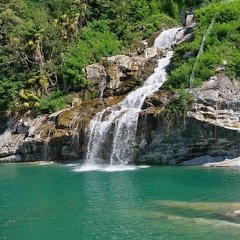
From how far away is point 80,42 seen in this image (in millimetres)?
47438

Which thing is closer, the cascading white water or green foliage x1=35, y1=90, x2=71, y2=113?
the cascading white water

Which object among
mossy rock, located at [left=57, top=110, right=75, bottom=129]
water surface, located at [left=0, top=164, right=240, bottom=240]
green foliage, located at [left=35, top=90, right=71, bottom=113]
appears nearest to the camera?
water surface, located at [left=0, top=164, right=240, bottom=240]

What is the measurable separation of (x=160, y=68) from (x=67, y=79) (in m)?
10.9

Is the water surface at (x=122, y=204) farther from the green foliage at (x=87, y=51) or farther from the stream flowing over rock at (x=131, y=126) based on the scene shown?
the green foliage at (x=87, y=51)

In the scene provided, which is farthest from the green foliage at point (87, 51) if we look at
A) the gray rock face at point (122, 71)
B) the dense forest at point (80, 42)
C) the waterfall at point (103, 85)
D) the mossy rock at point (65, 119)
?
the mossy rock at point (65, 119)

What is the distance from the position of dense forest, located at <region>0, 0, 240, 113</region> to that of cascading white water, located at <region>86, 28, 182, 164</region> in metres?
3.71

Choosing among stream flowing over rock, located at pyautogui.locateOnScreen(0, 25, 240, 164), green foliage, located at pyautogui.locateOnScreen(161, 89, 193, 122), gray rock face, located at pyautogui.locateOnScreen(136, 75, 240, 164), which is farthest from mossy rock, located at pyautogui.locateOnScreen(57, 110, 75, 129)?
green foliage, located at pyautogui.locateOnScreen(161, 89, 193, 122)

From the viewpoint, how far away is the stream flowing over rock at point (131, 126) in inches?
1059

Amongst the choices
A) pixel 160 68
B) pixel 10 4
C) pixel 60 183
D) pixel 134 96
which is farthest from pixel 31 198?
pixel 10 4

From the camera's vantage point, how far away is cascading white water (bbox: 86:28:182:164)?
2941 cm

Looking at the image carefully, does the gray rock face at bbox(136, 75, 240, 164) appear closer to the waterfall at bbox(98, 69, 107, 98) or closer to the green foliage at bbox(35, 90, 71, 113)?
the waterfall at bbox(98, 69, 107, 98)

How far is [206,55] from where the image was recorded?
30969mm

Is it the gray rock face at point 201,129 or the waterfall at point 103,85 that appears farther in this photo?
the waterfall at point 103,85

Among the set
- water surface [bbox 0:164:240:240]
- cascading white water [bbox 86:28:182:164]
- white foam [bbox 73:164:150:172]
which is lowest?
water surface [bbox 0:164:240:240]
